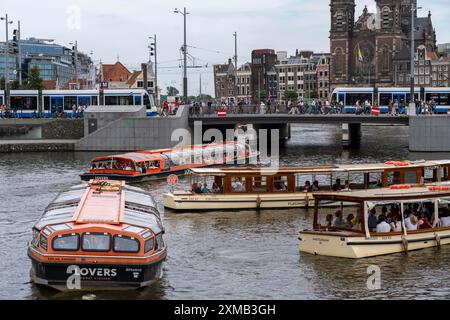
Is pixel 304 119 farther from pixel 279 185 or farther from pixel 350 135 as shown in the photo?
pixel 279 185

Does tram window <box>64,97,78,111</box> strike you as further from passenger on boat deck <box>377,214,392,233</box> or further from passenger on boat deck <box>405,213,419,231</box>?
passenger on boat deck <box>377,214,392,233</box>

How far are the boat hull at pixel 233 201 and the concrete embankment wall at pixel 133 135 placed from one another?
34.0 m

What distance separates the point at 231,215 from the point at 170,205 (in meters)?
3.14

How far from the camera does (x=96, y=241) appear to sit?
25609mm

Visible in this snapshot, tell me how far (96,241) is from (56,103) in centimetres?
6124

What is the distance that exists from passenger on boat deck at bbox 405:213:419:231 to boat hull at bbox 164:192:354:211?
33.6ft

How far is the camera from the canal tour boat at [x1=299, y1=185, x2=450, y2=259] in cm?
3091

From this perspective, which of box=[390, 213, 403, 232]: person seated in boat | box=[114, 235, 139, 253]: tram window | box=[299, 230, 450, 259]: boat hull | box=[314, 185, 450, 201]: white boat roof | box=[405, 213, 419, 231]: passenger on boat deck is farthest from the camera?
box=[405, 213, 419, 231]: passenger on boat deck

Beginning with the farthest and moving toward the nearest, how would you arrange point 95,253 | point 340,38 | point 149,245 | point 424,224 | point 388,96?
point 340,38 < point 388,96 < point 424,224 < point 149,245 < point 95,253

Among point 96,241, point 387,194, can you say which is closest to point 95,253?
point 96,241

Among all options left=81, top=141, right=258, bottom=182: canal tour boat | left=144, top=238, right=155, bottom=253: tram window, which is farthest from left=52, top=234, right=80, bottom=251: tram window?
left=81, top=141, right=258, bottom=182: canal tour boat
